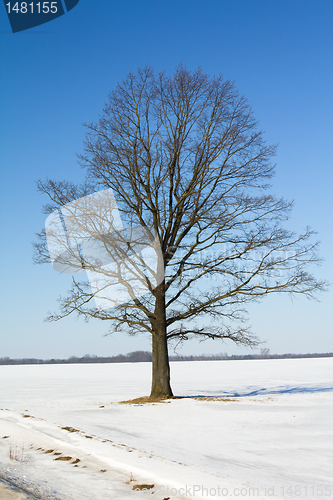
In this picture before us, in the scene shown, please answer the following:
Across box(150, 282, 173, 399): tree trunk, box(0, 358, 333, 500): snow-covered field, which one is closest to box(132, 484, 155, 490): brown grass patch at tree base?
box(0, 358, 333, 500): snow-covered field

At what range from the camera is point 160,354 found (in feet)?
45.8

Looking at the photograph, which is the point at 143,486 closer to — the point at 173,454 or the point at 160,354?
the point at 173,454

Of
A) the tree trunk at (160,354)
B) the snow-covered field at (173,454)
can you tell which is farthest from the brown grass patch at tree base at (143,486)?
the tree trunk at (160,354)

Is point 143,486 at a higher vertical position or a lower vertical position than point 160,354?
lower

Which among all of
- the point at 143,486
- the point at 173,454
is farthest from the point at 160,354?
the point at 143,486

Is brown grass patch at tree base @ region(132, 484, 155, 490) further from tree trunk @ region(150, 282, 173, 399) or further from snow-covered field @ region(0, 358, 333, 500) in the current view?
tree trunk @ region(150, 282, 173, 399)

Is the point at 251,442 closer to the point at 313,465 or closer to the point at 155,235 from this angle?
the point at 313,465

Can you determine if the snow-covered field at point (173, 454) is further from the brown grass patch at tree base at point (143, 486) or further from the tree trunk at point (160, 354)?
the tree trunk at point (160, 354)

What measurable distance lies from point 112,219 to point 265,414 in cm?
827

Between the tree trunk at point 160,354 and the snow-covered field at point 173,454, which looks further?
the tree trunk at point 160,354

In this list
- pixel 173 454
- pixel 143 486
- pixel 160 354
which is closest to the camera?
pixel 143 486

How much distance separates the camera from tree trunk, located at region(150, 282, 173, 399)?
1383cm

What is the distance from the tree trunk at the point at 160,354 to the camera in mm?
13828

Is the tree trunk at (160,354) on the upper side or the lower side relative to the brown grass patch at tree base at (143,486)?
upper
